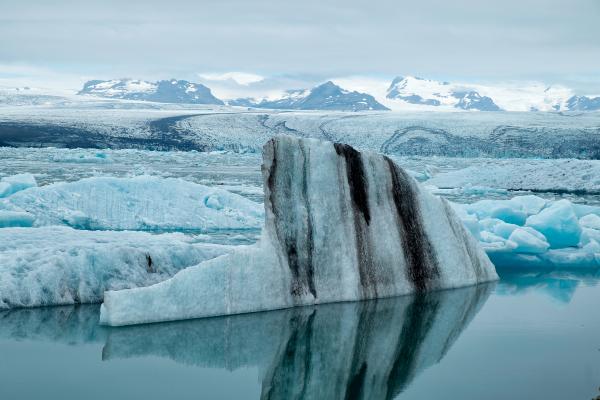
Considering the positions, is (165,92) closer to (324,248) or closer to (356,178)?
(356,178)

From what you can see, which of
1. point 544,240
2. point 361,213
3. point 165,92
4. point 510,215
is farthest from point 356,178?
point 165,92

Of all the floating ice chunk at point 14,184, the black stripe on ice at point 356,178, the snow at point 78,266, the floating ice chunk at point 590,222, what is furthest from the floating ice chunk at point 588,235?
the floating ice chunk at point 14,184

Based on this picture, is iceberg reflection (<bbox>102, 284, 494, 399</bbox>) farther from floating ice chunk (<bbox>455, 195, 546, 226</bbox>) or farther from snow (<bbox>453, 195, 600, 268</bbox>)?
floating ice chunk (<bbox>455, 195, 546, 226</bbox>)

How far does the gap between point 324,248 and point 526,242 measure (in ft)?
→ 10.9

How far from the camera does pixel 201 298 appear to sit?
6.13 m

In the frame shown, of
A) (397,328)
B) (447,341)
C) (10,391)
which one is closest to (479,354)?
(447,341)

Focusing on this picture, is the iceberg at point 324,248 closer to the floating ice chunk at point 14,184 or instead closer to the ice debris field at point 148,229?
the ice debris field at point 148,229

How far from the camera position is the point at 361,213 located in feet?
22.7

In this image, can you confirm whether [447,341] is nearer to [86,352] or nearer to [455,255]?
[455,255]

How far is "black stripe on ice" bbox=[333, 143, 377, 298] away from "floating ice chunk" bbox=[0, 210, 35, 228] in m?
4.64

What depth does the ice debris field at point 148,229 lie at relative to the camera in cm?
667

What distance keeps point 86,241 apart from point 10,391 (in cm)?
299

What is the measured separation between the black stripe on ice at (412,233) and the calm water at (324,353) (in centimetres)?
20

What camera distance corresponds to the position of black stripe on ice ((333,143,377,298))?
6.78 meters
